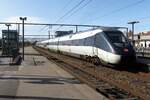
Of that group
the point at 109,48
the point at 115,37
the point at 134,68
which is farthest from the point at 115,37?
the point at 134,68

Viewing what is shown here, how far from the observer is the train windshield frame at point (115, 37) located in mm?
22864

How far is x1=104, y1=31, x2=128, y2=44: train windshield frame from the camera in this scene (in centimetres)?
2286

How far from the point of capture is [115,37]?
917 inches

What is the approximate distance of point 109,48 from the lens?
22.0m

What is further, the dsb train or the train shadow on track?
the train shadow on track

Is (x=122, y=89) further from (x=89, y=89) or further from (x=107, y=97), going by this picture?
(x=107, y=97)

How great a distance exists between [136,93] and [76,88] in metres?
2.34

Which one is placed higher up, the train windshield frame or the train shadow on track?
the train windshield frame

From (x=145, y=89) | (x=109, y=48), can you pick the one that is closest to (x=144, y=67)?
(x=109, y=48)

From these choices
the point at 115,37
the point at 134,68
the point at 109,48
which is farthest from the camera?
the point at 134,68

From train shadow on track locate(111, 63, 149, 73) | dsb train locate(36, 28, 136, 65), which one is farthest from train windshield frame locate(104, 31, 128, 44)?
train shadow on track locate(111, 63, 149, 73)

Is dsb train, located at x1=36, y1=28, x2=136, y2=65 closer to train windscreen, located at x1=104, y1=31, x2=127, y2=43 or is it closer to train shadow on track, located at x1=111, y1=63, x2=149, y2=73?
train windscreen, located at x1=104, y1=31, x2=127, y2=43

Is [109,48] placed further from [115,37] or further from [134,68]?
[134,68]

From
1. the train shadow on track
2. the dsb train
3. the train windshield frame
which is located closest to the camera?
the dsb train
